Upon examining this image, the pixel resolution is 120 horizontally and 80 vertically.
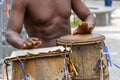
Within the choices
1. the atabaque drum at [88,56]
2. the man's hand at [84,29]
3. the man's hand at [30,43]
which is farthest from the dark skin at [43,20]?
the man's hand at [30,43]

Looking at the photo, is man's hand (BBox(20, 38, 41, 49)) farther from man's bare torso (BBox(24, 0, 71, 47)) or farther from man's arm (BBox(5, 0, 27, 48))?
man's bare torso (BBox(24, 0, 71, 47))

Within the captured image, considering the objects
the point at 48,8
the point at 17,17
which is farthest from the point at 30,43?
the point at 48,8

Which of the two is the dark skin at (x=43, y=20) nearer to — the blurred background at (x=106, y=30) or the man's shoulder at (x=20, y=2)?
the man's shoulder at (x=20, y=2)

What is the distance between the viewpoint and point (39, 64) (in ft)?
9.04

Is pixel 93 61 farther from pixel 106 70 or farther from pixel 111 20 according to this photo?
pixel 111 20

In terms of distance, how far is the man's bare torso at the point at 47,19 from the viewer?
10.4 feet

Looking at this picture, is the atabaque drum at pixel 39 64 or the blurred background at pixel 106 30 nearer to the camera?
the atabaque drum at pixel 39 64

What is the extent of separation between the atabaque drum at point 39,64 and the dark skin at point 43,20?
317 mm

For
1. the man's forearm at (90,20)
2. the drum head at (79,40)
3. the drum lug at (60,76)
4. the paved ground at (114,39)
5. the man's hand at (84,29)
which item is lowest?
the paved ground at (114,39)

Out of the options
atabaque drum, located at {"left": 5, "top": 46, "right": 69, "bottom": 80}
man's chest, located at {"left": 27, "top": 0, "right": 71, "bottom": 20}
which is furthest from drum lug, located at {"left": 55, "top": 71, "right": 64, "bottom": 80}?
man's chest, located at {"left": 27, "top": 0, "right": 71, "bottom": 20}

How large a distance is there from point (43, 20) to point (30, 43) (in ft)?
1.70

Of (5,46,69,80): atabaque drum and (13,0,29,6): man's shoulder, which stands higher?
(13,0,29,6): man's shoulder

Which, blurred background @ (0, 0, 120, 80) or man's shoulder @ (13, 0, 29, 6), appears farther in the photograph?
blurred background @ (0, 0, 120, 80)

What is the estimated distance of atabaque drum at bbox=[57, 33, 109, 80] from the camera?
308 centimetres
